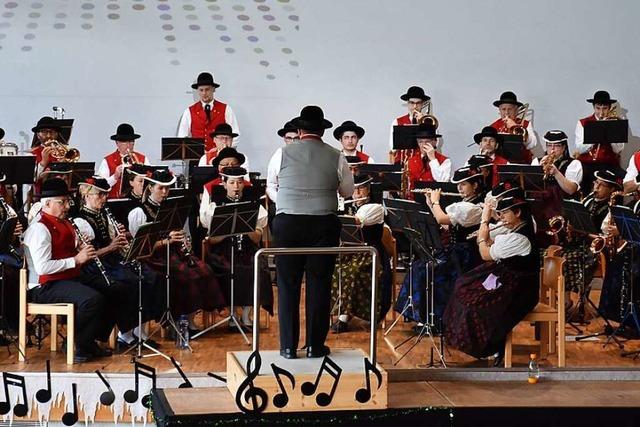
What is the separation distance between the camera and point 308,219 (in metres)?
6.44

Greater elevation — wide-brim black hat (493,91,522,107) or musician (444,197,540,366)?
wide-brim black hat (493,91,522,107)

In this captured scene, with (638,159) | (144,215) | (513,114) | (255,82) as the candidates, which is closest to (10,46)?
(255,82)

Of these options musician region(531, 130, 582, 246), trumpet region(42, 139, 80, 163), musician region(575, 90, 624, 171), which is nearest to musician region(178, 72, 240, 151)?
trumpet region(42, 139, 80, 163)

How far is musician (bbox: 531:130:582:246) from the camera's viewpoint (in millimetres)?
9539

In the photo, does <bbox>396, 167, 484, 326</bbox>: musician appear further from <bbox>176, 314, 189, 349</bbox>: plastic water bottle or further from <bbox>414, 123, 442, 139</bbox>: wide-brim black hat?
<bbox>414, 123, 442, 139</bbox>: wide-brim black hat

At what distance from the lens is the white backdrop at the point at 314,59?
12414 millimetres

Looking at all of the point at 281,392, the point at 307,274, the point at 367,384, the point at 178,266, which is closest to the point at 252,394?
the point at 281,392

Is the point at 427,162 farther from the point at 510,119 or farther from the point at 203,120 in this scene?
the point at 203,120

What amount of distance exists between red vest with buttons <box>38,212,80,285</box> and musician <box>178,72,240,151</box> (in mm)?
3890

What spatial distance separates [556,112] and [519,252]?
212 inches

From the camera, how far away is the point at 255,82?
41.2ft

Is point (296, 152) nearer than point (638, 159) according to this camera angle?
Yes

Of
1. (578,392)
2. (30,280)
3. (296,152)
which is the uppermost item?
(296,152)

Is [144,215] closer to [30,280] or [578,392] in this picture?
[30,280]
